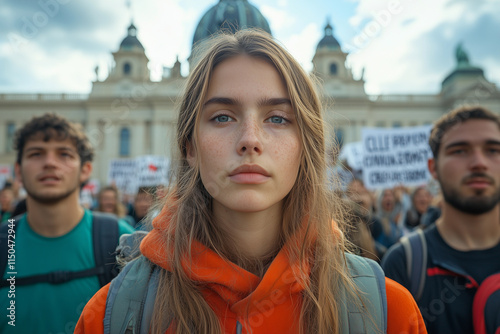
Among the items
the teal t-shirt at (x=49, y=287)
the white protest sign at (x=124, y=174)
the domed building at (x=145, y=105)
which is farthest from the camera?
the domed building at (x=145, y=105)

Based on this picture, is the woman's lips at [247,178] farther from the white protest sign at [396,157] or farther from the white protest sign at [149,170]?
the white protest sign at [149,170]

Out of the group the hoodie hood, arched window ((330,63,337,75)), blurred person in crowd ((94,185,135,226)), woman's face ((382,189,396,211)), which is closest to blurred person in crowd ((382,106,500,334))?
the hoodie hood

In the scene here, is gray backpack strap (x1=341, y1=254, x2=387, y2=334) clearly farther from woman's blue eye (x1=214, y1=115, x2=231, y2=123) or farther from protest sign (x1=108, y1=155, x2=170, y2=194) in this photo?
protest sign (x1=108, y1=155, x2=170, y2=194)

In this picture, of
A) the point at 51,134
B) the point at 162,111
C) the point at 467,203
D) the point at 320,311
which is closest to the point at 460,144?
the point at 467,203

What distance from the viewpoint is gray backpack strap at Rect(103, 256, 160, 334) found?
4.32 feet

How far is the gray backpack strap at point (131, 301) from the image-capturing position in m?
1.32

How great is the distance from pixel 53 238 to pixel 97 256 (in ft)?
1.16

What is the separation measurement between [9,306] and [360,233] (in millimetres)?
3212

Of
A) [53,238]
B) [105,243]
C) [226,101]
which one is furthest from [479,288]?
[53,238]

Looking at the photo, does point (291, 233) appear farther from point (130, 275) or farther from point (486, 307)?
point (486, 307)

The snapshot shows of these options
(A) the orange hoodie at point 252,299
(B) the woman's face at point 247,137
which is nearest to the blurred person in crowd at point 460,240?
(A) the orange hoodie at point 252,299

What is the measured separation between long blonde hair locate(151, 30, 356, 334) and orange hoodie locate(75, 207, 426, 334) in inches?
1.7

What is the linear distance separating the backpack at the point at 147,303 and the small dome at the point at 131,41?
43995 mm

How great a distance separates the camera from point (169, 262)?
4.70ft
